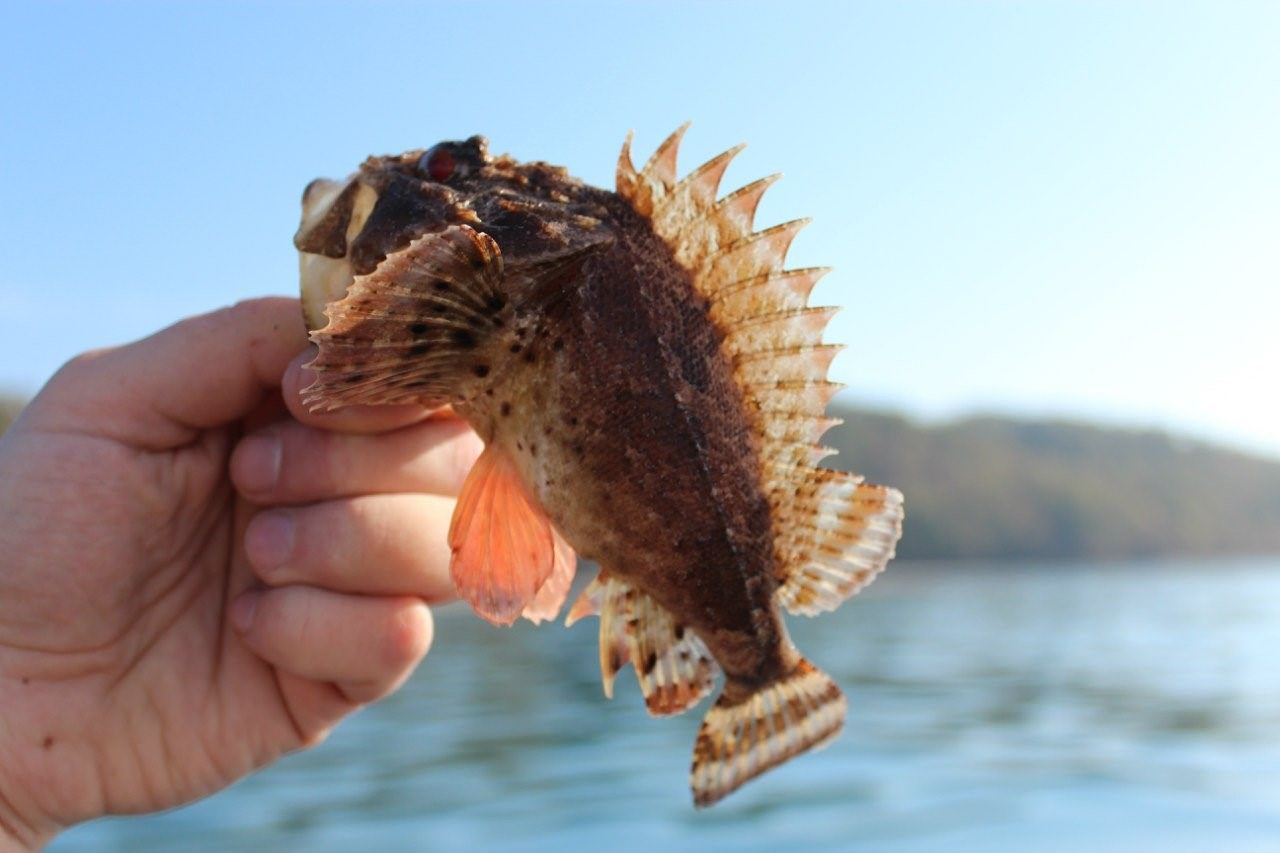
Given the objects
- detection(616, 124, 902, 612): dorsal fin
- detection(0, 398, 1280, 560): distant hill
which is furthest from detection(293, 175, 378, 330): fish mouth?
detection(0, 398, 1280, 560): distant hill

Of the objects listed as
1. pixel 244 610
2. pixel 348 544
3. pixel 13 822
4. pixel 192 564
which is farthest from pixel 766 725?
pixel 13 822

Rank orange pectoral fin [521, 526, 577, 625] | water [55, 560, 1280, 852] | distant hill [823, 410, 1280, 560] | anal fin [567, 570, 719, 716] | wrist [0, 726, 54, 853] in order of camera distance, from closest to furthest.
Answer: anal fin [567, 570, 719, 716]
orange pectoral fin [521, 526, 577, 625]
wrist [0, 726, 54, 853]
water [55, 560, 1280, 852]
distant hill [823, 410, 1280, 560]

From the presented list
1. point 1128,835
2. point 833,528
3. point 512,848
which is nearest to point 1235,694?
point 1128,835

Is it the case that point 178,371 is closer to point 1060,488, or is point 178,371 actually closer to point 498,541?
point 498,541

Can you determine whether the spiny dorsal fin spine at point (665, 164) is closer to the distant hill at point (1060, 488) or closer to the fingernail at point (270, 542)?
the fingernail at point (270, 542)

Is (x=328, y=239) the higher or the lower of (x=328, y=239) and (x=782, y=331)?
the higher

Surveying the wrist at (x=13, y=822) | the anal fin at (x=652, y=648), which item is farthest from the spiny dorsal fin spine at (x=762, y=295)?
the wrist at (x=13, y=822)

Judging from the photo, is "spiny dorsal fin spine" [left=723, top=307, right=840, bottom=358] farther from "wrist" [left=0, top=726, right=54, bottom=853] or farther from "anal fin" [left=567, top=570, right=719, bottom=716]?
"wrist" [left=0, top=726, right=54, bottom=853]

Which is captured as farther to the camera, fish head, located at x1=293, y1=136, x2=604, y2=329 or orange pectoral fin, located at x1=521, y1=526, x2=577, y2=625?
orange pectoral fin, located at x1=521, y1=526, x2=577, y2=625
